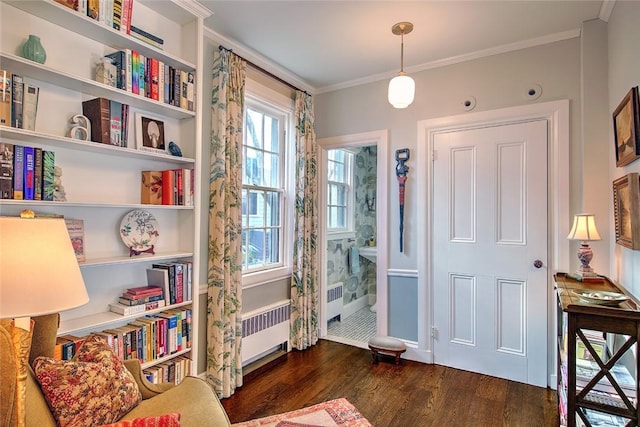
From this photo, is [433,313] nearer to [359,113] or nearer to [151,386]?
[359,113]

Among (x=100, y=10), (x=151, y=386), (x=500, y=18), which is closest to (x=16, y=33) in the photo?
(x=100, y=10)

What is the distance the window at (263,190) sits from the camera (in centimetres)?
310

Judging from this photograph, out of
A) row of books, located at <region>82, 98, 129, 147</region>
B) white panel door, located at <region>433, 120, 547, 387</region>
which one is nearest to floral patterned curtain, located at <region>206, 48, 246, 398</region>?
row of books, located at <region>82, 98, 129, 147</region>

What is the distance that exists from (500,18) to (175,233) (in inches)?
106

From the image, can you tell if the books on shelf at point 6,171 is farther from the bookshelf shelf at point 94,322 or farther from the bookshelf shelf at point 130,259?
the bookshelf shelf at point 94,322

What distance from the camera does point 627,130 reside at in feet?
6.18

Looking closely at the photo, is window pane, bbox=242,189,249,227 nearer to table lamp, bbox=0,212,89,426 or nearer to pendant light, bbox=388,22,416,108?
pendant light, bbox=388,22,416,108

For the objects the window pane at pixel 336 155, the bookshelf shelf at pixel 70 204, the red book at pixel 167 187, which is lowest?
the bookshelf shelf at pixel 70 204

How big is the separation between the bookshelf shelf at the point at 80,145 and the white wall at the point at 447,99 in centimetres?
188

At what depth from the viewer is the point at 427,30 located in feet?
8.47

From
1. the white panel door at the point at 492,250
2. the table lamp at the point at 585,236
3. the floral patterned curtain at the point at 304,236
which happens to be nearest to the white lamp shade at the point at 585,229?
the table lamp at the point at 585,236

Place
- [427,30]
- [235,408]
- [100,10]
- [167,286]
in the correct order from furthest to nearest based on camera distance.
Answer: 1. [427,30]
2. [235,408]
3. [167,286]
4. [100,10]

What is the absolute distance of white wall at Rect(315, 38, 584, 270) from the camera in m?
2.63

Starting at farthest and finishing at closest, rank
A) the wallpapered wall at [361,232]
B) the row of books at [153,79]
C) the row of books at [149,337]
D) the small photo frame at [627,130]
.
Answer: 1. the wallpapered wall at [361,232]
2. the row of books at [153,79]
3. the row of books at [149,337]
4. the small photo frame at [627,130]
